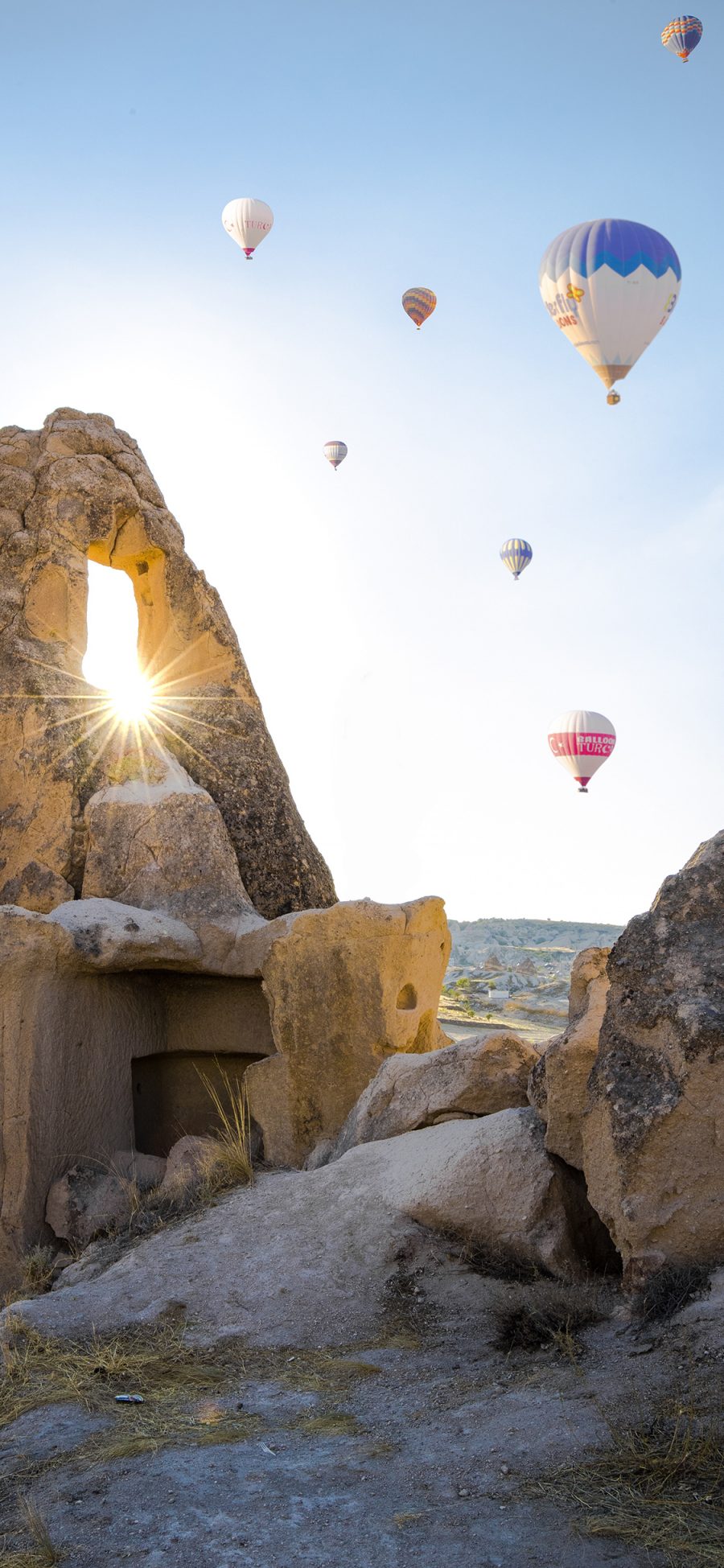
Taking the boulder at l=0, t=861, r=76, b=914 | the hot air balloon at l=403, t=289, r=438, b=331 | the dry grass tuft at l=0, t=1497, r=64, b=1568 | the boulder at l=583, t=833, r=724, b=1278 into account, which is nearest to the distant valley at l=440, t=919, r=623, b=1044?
the boulder at l=583, t=833, r=724, b=1278

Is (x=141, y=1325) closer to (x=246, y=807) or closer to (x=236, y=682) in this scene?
(x=246, y=807)

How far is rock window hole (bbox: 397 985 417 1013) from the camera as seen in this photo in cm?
780

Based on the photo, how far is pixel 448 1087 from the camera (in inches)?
252

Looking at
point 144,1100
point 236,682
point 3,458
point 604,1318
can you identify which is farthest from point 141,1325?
point 3,458

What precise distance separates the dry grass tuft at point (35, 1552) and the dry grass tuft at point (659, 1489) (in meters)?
1.23

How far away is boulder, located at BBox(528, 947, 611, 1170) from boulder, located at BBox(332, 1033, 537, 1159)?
744 millimetres

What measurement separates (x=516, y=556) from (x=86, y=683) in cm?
2262

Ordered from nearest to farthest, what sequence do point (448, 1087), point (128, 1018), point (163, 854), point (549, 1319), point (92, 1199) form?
point (549, 1319) → point (448, 1087) → point (92, 1199) → point (128, 1018) → point (163, 854)

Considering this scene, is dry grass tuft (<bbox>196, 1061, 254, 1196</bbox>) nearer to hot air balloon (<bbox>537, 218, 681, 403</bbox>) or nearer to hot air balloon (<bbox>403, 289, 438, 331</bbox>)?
hot air balloon (<bbox>537, 218, 681, 403</bbox>)

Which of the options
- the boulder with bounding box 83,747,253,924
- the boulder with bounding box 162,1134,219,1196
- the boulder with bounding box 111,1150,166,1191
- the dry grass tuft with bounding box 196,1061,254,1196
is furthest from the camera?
the boulder with bounding box 83,747,253,924

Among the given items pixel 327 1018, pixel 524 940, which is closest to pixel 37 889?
pixel 327 1018

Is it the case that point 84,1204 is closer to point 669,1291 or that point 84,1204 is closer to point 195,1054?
point 195,1054

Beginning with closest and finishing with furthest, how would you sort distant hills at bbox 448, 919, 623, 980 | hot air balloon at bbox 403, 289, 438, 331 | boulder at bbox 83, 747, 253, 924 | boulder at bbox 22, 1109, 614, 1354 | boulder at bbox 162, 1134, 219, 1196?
boulder at bbox 22, 1109, 614, 1354
boulder at bbox 162, 1134, 219, 1196
boulder at bbox 83, 747, 253, 924
hot air balloon at bbox 403, 289, 438, 331
distant hills at bbox 448, 919, 623, 980

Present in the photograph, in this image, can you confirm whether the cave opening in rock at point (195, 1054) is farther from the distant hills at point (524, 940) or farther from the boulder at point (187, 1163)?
the distant hills at point (524, 940)
